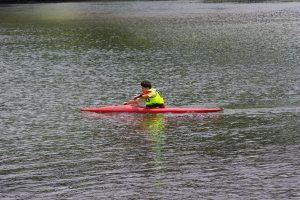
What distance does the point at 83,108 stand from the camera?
27906 millimetres

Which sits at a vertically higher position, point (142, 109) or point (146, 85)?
point (146, 85)

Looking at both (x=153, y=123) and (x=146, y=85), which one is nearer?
(x=153, y=123)

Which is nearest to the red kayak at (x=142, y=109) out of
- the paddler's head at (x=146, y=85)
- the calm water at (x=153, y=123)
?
the calm water at (x=153, y=123)

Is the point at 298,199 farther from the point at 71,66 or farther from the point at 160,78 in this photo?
the point at 71,66

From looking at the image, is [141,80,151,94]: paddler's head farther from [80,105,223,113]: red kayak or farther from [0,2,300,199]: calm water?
[0,2,300,199]: calm water

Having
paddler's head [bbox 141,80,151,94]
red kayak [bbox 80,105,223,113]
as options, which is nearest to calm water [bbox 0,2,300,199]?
red kayak [bbox 80,105,223,113]

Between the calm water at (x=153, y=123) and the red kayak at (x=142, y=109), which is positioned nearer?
the calm water at (x=153, y=123)

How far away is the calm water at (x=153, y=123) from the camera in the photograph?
16.6 m

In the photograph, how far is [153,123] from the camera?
24.9 m

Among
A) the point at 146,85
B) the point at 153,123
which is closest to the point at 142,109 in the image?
the point at 146,85

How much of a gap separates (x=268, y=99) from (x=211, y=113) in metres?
4.61

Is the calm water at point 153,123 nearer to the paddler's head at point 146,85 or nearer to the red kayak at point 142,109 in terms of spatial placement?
the red kayak at point 142,109

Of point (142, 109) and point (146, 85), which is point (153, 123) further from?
point (146, 85)

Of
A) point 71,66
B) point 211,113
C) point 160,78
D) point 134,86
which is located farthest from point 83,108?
point 71,66
